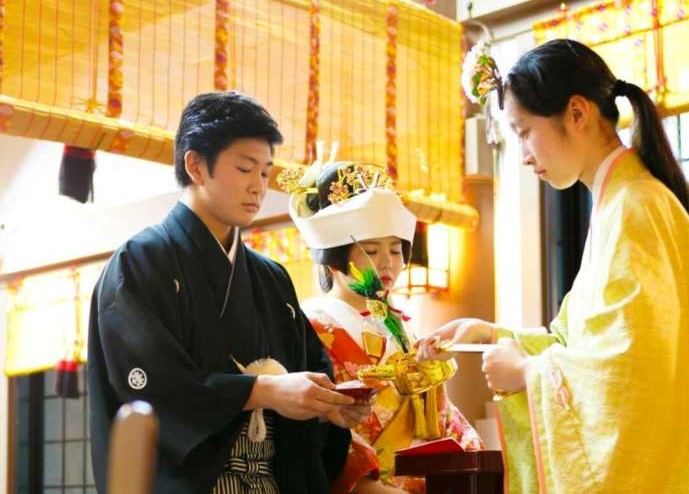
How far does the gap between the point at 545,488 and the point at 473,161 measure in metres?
3.44

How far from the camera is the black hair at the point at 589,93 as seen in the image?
265 cm

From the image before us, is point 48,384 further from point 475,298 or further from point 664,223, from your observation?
point 664,223

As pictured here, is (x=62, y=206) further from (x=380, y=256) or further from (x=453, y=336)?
(x=453, y=336)

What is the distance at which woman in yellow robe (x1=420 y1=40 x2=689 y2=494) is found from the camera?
2.45 meters

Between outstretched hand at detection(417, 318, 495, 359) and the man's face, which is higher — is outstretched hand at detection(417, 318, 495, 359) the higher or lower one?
the lower one

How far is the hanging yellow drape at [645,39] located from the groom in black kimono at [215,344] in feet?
8.47

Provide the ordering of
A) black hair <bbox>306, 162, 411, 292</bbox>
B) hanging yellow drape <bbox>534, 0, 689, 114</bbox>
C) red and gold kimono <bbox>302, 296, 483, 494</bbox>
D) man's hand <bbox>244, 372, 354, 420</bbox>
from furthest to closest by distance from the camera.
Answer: hanging yellow drape <bbox>534, 0, 689, 114</bbox> → black hair <bbox>306, 162, 411, 292</bbox> → red and gold kimono <bbox>302, 296, 483, 494</bbox> → man's hand <bbox>244, 372, 354, 420</bbox>

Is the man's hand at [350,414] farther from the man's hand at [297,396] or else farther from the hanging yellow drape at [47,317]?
the hanging yellow drape at [47,317]

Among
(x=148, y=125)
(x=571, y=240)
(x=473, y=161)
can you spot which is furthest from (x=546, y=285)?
(x=148, y=125)

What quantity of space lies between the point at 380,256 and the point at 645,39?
2294mm

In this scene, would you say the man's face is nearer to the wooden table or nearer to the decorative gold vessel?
the decorative gold vessel

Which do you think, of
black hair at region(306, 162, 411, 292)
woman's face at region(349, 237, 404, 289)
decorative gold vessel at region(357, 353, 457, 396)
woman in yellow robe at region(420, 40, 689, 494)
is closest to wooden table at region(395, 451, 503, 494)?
woman in yellow robe at region(420, 40, 689, 494)

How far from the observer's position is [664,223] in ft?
8.36

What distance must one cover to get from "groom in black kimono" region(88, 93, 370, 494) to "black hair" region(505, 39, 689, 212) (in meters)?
0.67
